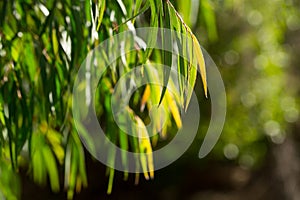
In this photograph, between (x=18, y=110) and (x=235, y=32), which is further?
(x=235, y=32)

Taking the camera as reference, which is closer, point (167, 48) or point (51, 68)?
point (167, 48)

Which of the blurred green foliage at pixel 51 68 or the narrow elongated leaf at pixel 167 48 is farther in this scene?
the blurred green foliage at pixel 51 68

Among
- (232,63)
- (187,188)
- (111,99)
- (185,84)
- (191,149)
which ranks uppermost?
(185,84)

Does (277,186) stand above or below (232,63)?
below

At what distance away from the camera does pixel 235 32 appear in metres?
3.64

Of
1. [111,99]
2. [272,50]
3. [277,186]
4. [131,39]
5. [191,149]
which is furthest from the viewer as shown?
[191,149]

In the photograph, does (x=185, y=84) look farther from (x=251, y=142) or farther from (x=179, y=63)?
(x=251, y=142)

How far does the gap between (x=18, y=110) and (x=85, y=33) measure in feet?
0.65

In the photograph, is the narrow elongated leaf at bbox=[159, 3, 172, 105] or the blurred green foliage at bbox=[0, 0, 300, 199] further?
the blurred green foliage at bbox=[0, 0, 300, 199]

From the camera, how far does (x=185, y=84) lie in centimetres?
105

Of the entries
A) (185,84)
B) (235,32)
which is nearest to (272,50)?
(235,32)

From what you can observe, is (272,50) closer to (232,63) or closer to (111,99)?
(232,63)

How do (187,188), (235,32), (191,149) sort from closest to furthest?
→ 1. (235,32)
2. (191,149)
3. (187,188)

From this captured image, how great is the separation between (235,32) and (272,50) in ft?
1.15
